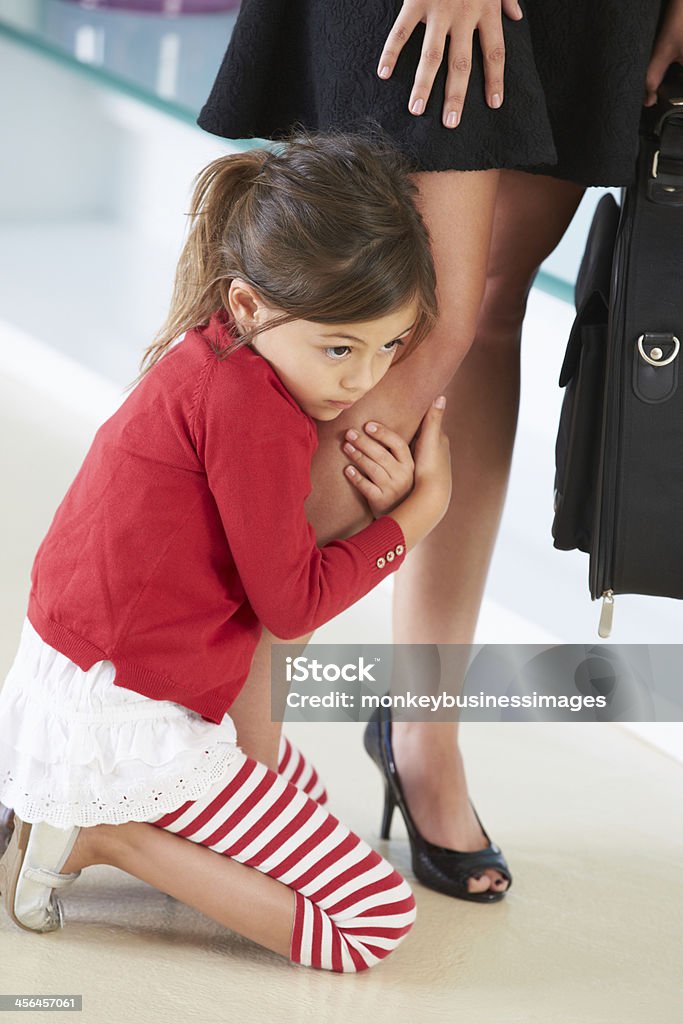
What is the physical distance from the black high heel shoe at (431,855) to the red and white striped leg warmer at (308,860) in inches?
6.8

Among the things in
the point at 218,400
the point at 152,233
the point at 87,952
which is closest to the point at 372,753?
the point at 87,952

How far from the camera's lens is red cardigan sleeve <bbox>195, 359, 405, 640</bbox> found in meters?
1.02

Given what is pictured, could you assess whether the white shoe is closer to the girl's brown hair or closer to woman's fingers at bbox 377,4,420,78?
the girl's brown hair

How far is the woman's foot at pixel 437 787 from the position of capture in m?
1.31

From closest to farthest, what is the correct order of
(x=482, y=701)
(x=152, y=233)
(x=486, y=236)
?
(x=486, y=236) → (x=482, y=701) → (x=152, y=233)

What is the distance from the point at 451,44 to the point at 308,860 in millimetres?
646

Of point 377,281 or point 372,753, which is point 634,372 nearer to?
point 377,281

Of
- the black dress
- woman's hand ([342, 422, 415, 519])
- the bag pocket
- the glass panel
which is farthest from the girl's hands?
the glass panel

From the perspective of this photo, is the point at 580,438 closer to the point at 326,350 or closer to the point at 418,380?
the point at 418,380

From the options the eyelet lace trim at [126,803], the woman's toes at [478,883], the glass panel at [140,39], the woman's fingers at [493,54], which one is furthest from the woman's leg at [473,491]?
the glass panel at [140,39]

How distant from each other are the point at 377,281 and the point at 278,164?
0.13 meters

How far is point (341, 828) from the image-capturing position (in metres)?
1.11

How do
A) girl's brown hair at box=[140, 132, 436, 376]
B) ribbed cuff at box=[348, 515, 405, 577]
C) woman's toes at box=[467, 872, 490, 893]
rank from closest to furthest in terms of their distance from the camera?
1. girl's brown hair at box=[140, 132, 436, 376]
2. ribbed cuff at box=[348, 515, 405, 577]
3. woman's toes at box=[467, 872, 490, 893]

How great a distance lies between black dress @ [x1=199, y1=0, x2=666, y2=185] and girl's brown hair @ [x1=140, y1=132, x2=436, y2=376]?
4cm
